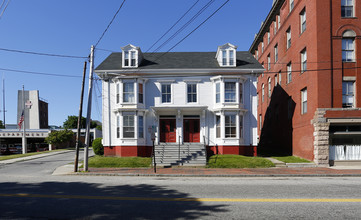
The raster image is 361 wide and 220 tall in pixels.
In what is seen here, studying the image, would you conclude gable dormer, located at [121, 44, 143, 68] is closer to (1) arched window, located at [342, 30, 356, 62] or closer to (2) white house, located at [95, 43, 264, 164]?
(2) white house, located at [95, 43, 264, 164]

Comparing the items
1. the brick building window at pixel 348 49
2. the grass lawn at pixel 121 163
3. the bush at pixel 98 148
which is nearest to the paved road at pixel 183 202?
the grass lawn at pixel 121 163

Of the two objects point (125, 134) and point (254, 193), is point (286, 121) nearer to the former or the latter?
point (125, 134)

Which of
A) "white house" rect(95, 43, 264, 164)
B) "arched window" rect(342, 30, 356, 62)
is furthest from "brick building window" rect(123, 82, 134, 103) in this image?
"arched window" rect(342, 30, 356, 62)

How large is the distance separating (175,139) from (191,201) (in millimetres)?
15295

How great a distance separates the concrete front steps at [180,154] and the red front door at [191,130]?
0.98 metres

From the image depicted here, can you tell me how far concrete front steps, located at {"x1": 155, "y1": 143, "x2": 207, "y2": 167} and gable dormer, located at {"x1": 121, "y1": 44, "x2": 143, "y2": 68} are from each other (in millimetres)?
7826

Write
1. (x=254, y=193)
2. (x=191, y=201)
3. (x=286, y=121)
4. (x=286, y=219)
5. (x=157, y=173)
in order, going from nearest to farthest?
(x=286, y=219), (x=191, y=201), (x=254, y=193), (x=157, y=173), (x=286, y=121)

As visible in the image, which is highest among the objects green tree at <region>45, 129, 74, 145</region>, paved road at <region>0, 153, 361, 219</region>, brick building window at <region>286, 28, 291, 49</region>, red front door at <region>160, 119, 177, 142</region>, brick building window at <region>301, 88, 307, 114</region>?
brick building window at <region>286, 28, 291, 49</region>

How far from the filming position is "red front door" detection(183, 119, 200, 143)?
23.0m

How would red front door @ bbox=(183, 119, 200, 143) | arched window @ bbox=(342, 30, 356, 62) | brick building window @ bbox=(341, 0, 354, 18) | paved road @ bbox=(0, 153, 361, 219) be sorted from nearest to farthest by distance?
1. paved road @ bbox=(0, 153, 361, 219)
2. arched window @ bbox=(342, 30, 356, 62)
3. brick building window @ bbox=(341, 0, 354, 18)
4. red front door @ bbox=(183, 119, 200, 143)

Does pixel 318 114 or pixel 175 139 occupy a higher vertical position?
pixel 318 114

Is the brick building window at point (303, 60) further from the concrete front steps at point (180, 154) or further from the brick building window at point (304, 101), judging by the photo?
the concrete front steps at point (180, 154)

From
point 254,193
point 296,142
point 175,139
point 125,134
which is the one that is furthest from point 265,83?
point 254,193

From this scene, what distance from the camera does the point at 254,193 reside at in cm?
888
